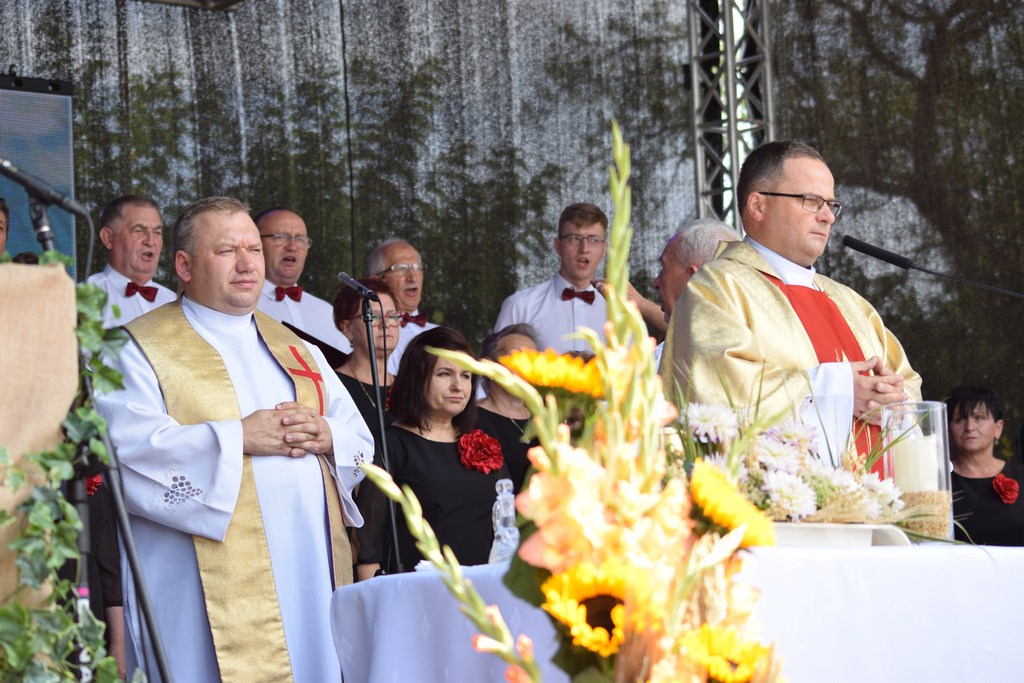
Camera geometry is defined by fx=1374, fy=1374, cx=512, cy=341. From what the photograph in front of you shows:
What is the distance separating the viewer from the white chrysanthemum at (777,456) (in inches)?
99.2

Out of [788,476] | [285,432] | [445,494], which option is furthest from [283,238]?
[788,476]

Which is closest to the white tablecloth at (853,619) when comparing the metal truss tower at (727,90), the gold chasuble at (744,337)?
the gold chasuble at (744,337)

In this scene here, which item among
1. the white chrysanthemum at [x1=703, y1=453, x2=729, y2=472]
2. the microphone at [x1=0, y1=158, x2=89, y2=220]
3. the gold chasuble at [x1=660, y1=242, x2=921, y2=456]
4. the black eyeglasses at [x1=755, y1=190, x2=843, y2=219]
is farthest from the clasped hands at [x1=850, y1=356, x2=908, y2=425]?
the microphone at [x1=0, y1=158, x2=89, y2=220]

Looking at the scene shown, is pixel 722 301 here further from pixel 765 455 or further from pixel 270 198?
pixel 270 198

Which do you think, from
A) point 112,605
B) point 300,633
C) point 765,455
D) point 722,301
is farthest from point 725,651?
point 112,605

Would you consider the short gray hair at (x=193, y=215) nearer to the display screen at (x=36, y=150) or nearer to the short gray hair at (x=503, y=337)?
the short gray hair at (x=503, y=337)

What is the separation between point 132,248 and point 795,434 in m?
5.04

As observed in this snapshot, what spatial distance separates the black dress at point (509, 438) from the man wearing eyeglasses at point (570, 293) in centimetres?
164

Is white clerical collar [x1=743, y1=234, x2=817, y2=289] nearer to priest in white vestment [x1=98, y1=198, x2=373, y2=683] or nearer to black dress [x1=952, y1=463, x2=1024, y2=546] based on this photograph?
priest in white vestment [x1=98, y1=198, x2=373, y2=683]

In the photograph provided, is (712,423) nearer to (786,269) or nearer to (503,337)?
(786,269)

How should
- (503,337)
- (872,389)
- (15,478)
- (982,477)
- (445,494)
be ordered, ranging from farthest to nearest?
(982,477)
(503,337)
(445,494)
(872,389)
(15,478)

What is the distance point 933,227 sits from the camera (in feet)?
30.1

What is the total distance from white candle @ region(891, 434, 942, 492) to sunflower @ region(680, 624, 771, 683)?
164 cm

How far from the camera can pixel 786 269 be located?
13.8 feet
